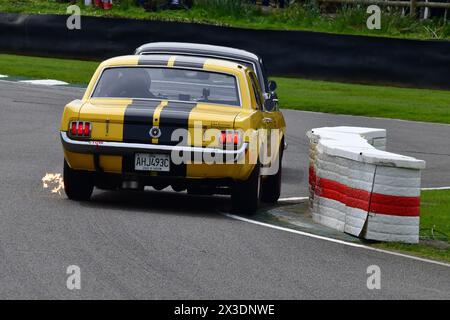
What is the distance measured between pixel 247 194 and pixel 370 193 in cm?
134

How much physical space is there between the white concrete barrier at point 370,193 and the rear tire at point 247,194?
2.01ft

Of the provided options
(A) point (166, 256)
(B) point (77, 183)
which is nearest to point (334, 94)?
(B) point (77, 183)

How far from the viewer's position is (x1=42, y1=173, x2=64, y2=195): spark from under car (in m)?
12.6

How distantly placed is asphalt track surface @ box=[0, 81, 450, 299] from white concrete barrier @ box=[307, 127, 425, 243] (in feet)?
1.72

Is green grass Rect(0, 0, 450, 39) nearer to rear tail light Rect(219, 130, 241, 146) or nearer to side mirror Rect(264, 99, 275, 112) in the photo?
side mirror Rect(264, 99, 275, 112)

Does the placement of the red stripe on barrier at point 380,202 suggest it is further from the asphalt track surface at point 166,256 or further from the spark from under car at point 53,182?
the spark from under car at point 53,182

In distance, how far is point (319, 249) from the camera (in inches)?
388

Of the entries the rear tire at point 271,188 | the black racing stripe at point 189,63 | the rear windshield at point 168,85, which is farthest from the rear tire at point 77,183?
the rear tire at point 271,188

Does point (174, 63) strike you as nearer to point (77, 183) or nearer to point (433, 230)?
point (77, 183)

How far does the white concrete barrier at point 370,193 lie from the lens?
34.3ft

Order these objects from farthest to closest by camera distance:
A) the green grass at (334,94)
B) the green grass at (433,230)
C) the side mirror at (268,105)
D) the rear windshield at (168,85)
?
the green grass at (334,94)
the side mirror at (268,105)
the rear windshield at (168,85)
the green grass at (433,230)

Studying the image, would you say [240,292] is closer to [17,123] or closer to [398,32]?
[17,123]

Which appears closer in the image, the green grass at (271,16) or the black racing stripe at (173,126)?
the black racing stripe at (173,126)

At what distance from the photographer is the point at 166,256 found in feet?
29.5
